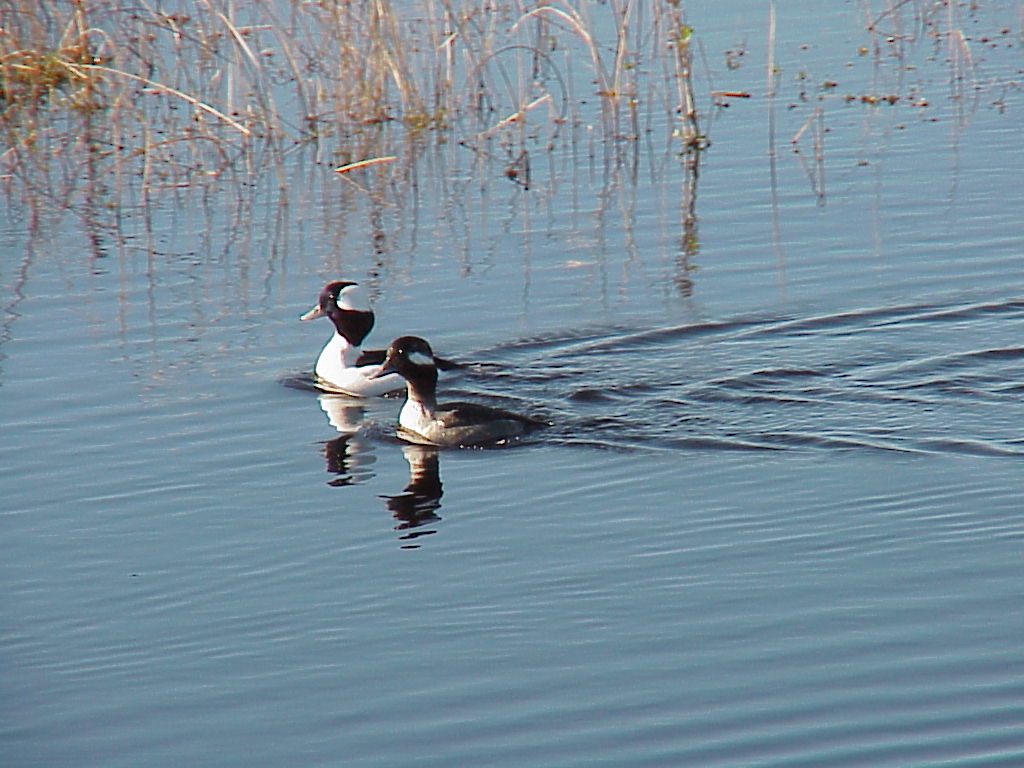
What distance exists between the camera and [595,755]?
18.2 feet

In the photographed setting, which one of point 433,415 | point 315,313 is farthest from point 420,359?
point 315,313

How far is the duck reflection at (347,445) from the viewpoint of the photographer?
8.98m

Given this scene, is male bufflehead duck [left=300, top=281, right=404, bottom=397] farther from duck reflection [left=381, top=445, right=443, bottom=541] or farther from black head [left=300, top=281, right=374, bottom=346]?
duck reflection [left=381, top=445, right=443, bottom=541]

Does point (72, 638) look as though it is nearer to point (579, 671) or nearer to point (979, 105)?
point (579, 671)

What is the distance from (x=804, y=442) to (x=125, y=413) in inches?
152

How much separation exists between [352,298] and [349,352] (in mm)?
394

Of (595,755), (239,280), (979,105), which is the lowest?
(595,755)

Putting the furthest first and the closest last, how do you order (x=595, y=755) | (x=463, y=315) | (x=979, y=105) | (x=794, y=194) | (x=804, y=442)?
(x=979, y=105)
(x=794, y=194)
(x=463, y=315)
(x=804, y=442)
(x=595, y=755)

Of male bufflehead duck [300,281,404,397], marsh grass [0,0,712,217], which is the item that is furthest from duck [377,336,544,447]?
marsh grass [0,0,712,217]

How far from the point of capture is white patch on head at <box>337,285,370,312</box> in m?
11.0

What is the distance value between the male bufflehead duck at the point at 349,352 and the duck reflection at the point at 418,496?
1.06 m

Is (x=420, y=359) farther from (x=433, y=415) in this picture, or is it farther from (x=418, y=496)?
(x=418, y=496)

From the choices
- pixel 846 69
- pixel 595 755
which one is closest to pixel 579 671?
pixel 595 755

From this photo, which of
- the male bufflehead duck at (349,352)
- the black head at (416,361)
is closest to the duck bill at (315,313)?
the male bufflehead duck at (349,352)
